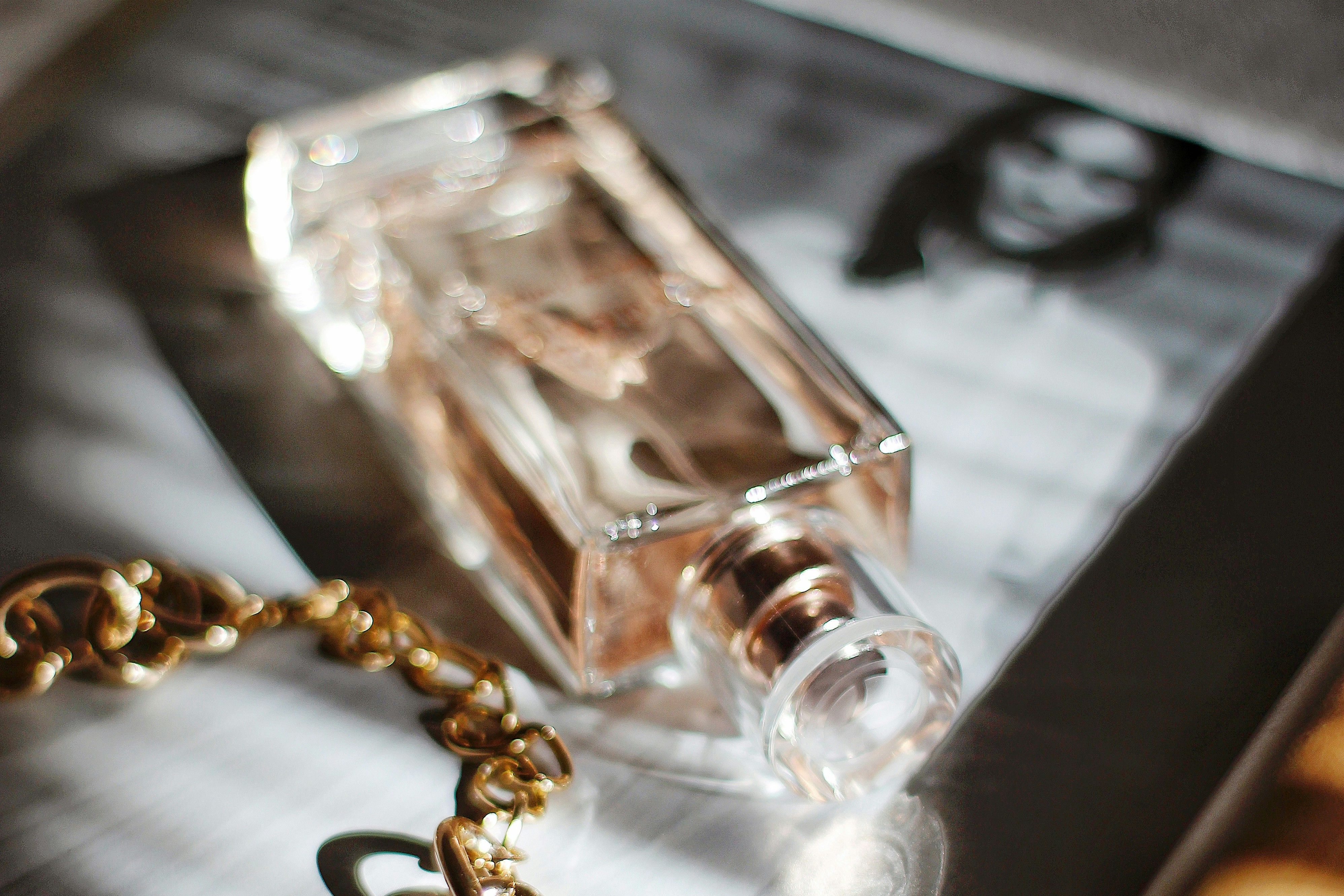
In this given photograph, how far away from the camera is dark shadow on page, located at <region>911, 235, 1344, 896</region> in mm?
437

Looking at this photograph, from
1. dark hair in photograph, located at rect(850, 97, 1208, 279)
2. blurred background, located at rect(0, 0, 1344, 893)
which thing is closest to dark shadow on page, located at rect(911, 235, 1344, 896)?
blurred background, located at rect(0, 0, 1344, 893)

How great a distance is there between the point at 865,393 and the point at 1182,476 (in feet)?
0.59

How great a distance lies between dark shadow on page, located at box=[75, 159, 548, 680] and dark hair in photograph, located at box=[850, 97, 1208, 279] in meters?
0.29

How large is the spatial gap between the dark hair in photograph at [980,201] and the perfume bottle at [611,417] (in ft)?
0.50

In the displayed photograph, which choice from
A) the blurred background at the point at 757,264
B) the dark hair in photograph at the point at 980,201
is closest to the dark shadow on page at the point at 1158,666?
the blurred background at the point at 757,264

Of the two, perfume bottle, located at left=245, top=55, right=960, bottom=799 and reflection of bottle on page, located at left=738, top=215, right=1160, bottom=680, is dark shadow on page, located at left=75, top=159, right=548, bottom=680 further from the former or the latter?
reflection of bottle on page, located at left=738, top=215, right=1160, bottom=680

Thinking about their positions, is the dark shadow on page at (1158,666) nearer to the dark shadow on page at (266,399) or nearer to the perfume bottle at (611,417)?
the perfume bottle at (611,417)

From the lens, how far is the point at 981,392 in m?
0.61

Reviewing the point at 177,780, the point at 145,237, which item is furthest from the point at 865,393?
the point at 145,237

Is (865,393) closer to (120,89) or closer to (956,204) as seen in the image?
(956,204)

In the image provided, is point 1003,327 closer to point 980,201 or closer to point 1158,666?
point 980,201

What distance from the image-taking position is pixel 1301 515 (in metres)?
0.55

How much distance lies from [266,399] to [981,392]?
363mm

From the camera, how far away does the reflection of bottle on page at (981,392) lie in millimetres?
539
